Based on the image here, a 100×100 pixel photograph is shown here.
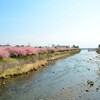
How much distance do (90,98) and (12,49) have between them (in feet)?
58.5

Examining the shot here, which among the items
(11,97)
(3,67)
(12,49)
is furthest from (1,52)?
(11,97)

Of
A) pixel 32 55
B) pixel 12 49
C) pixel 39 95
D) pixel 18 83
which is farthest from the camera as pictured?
pixel 32 55

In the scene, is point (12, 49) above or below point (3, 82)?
above

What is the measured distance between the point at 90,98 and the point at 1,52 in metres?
13.5

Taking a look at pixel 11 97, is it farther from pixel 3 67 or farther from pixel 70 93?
pixel 3 67

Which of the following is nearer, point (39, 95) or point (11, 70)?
point (39, 95)

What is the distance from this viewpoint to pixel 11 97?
50.4 ft

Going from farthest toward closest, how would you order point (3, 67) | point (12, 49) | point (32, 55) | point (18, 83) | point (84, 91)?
point (32, 55) < point (12, 49) < point (3, 67) < point (18, 83) < point (84, 91)

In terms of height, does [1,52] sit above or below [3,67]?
above

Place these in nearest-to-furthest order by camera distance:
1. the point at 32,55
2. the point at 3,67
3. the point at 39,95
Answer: the point at 39,95, the point at 3,67, the point at 32,55

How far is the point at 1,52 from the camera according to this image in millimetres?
25188

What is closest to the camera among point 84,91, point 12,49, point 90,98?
point 90,98

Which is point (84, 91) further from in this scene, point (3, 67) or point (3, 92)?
point (3, 67)

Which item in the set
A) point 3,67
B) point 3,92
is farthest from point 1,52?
point 3,92
